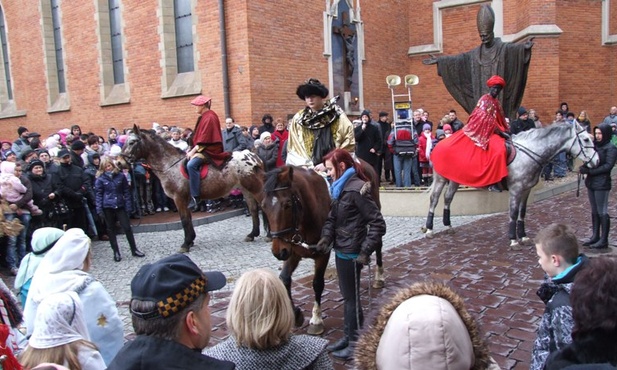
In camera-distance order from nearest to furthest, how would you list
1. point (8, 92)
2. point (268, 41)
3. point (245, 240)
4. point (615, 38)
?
point (245, 240) → point (268, 41) → point (615, 38) → point (8, 92)

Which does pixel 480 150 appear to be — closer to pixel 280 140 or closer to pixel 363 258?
pixel 363 258

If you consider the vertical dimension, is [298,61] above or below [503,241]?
above

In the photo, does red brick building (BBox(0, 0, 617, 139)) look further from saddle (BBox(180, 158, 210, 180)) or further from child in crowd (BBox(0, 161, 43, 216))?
child in crowd (BBox(0, 161, 43, 216))

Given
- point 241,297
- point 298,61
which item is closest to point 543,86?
point 298,61

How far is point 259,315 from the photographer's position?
2.26m

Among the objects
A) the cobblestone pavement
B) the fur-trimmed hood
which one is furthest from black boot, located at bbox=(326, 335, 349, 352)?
the fur-trimmed hood

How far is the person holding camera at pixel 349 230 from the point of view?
14.5 ft

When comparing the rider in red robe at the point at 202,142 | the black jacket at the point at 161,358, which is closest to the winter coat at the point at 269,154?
the rider in red robe at the point at 202,142

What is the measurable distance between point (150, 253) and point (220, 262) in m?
1.69

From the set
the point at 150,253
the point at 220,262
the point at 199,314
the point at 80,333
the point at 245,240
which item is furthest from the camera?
the point at 245,240

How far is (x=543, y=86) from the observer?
58.9 ft

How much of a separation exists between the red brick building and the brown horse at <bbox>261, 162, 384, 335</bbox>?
9.72 m

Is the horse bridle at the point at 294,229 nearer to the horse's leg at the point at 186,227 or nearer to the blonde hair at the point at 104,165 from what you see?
the horse's leg at the point at 186,227

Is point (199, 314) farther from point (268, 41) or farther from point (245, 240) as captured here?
point (268, 41)
